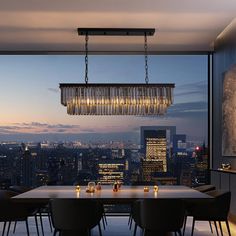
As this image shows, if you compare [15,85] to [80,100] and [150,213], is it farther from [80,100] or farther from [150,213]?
[150,213]

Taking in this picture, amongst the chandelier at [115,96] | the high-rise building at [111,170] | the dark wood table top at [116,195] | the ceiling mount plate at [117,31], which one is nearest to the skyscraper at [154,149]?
the high-rise building at [111,170]

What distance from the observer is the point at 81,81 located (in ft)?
30.9

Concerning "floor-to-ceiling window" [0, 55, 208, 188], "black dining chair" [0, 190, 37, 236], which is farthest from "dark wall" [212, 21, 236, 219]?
"black dining chair" [0, 190, 37, 236]

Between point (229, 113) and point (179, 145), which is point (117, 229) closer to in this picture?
point (179, 145)

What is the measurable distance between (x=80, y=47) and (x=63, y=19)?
1859 mm

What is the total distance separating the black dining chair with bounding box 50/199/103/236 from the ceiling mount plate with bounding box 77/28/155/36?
10.0 ft

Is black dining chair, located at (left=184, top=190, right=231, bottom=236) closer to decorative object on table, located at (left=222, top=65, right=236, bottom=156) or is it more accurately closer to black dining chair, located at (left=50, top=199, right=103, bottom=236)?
black dining chair, located at (left=50, top=199, right=103, bottom=236)

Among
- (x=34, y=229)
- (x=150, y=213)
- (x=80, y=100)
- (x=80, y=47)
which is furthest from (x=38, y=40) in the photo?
(x=150, y=213)

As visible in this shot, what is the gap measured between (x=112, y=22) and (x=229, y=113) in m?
2.41

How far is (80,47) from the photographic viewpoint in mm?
8945

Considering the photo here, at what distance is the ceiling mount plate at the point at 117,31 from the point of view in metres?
7.52

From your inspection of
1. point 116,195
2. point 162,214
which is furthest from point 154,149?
point 162,214

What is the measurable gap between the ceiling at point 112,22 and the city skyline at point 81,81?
34 cm

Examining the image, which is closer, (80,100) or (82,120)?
(80,100)
